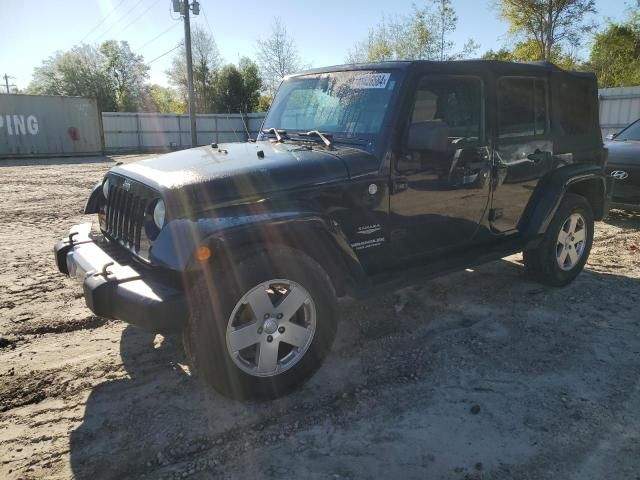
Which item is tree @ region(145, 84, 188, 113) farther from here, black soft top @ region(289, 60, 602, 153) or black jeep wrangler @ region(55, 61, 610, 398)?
black jeep wrangler @ region(55, 61, 610, 398)

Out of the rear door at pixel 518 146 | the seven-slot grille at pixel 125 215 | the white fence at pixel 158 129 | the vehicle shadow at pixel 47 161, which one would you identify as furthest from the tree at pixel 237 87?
the seven-slot grille at pixel 125 215

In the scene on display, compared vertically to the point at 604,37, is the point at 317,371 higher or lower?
lower

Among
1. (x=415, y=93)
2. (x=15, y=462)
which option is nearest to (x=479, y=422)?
(x=415, y=93)

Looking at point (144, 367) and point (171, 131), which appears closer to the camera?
point (144, 367)

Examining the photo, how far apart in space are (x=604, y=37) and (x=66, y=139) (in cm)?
2805

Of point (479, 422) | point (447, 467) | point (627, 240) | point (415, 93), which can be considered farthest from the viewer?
point (627, 240)

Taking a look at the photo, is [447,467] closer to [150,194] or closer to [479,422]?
[479,422]

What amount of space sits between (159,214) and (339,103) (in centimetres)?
164

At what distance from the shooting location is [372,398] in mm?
3027

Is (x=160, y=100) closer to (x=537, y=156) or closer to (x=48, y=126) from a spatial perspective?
(x=48, y=126)

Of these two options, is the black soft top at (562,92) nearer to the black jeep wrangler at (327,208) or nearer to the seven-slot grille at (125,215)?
the black jeep wrangler at (327,208)

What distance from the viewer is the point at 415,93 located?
3.43 m

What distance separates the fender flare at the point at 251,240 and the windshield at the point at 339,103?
2.86 ft

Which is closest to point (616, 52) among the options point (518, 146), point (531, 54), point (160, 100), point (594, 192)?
point (531, 54)
